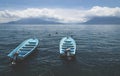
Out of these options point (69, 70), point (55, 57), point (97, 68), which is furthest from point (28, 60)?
point (97, 68)

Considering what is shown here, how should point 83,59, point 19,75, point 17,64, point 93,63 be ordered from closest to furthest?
point 19,75 → point 17,64 → point 93,63 → point 83,59

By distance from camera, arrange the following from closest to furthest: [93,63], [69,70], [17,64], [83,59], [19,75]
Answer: [19,75] < [69,70] < [17,64] < [93,63] < [83,59]

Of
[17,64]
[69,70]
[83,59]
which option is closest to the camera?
[69,70]

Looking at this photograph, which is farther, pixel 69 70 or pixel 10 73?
pixel 69 70

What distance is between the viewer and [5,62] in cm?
2972

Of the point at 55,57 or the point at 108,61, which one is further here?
the point at 55,57

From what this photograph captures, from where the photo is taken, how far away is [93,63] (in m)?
29.7

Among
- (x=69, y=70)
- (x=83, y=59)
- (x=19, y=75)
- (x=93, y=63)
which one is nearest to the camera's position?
(x=19, y=75)

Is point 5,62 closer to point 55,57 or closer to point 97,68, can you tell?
point 55,57

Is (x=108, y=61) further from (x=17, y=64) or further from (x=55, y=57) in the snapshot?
(x=17, y=64)

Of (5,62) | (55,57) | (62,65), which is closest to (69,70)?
(62,65)

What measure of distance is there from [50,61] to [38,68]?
4744 millimetres

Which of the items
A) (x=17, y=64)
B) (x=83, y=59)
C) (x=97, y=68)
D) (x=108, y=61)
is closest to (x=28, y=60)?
(x=17, y=64)

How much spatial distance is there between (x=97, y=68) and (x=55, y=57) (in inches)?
414
